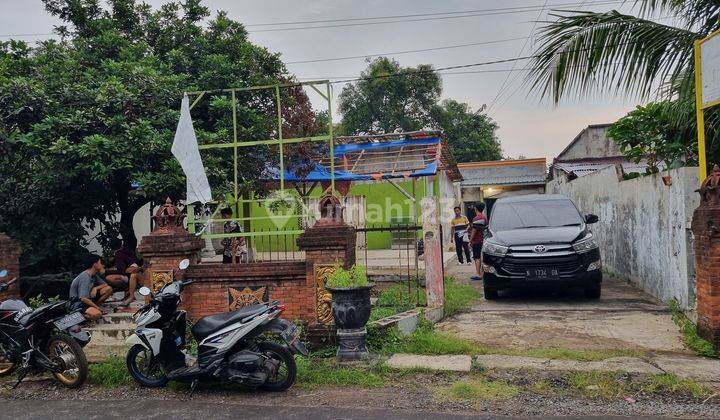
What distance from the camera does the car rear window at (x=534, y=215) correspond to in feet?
29.8

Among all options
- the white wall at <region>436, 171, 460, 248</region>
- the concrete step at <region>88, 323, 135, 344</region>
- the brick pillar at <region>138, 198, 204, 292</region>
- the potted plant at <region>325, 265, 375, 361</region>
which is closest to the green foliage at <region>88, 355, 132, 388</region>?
the brick pillar at <region>138, 198, 204, 292</region>

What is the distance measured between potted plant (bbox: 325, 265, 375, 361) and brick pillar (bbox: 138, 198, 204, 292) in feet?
7.18

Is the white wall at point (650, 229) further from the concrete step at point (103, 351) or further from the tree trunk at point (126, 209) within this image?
the tree trunk at point (126, 209)

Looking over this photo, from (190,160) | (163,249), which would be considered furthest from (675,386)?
(190,160)

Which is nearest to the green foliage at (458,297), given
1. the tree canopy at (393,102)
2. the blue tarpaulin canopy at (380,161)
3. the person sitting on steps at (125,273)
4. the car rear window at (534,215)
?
the car rear window at (534,215)

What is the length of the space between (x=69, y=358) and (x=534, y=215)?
733cm

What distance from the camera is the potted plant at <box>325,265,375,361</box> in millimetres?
5926

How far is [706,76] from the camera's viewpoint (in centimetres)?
595

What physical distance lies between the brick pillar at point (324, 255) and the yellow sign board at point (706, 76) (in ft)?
13.8

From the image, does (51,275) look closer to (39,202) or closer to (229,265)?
(39,202)

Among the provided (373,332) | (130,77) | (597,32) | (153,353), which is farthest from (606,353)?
(130,77)

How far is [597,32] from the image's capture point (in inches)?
279

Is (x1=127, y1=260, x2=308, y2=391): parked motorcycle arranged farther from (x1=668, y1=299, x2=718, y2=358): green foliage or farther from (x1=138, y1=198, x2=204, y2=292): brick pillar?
(x1=668, y1=299, x2=718, y2=358): green foliage

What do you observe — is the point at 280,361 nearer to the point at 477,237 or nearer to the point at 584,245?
the point at 584,245
